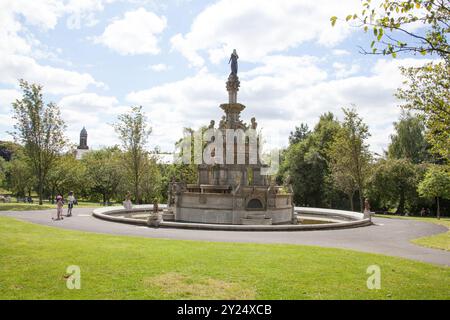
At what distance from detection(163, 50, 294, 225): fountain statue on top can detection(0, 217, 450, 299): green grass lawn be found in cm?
1030

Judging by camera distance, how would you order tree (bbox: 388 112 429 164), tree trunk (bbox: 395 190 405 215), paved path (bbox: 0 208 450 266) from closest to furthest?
paved path (bbox: 0 208 450 266), tree trunk (bbox: 395 190 405 215), tree (bbox: 388 112 429 164)

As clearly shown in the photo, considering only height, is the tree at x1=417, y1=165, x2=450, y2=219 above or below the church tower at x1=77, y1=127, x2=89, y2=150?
below

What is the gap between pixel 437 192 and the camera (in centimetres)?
3494

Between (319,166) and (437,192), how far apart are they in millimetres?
20137

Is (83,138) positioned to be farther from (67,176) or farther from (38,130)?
(38,130)

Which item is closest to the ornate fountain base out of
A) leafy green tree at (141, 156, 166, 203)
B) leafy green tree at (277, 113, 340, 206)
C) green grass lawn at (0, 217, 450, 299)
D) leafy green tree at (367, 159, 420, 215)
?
green grass lawn at (0, 217, 450, 299)

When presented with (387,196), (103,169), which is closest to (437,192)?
(387,196)

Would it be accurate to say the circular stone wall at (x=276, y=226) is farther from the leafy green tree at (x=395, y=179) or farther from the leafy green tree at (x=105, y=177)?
the leafy green tree at (x=105, y=177)

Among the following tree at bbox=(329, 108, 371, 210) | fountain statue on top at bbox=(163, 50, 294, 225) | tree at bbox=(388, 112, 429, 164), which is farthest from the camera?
tree at bbox=(388, 112, 429, 164)

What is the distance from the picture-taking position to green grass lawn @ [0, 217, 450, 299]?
800cm

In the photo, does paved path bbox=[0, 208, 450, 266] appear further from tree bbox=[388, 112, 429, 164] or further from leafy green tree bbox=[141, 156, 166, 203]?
tree bbox=[388, 112, 429, 164]

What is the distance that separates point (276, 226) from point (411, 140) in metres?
41.4

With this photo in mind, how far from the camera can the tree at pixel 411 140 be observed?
51.9 metres
